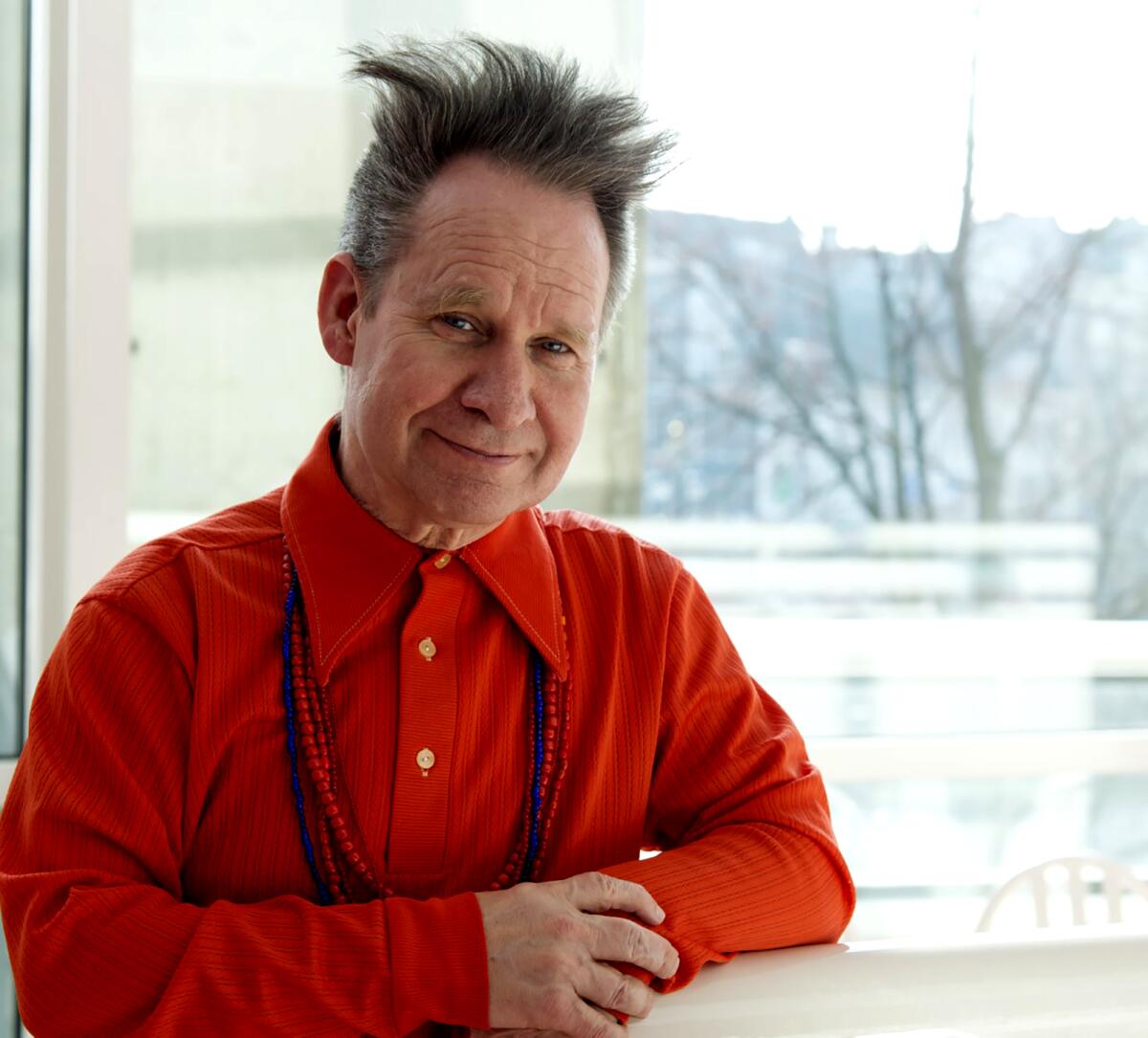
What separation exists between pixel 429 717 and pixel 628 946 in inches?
12.2

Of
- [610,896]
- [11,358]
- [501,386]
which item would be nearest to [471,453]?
[501,386]

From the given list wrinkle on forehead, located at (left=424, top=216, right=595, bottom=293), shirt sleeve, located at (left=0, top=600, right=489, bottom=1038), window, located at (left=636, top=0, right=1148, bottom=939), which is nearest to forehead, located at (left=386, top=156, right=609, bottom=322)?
wrinkle on forehead, located at (left=424, top=216, right=595, bottom=293)

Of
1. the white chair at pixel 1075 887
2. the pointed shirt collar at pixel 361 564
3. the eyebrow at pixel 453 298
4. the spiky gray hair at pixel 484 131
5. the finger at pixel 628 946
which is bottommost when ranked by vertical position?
the white chair at pixel 1075 887

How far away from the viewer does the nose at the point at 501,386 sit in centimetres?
130

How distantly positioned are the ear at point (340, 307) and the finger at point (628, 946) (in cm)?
66

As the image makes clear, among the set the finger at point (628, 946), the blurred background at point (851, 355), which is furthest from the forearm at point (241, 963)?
the blurred background at point (851, 355)

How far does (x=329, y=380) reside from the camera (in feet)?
8.73

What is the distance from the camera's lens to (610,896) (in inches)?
47.1

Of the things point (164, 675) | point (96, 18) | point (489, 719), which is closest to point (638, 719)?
point (489, 719)

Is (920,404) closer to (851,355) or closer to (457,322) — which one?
(851,355)

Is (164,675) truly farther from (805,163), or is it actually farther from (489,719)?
(805,163)

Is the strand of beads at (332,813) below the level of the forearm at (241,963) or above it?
above

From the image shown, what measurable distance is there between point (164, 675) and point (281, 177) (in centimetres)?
159

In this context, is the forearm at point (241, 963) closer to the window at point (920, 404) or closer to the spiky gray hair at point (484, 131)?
the spiky gray hair at point (484, 131)
